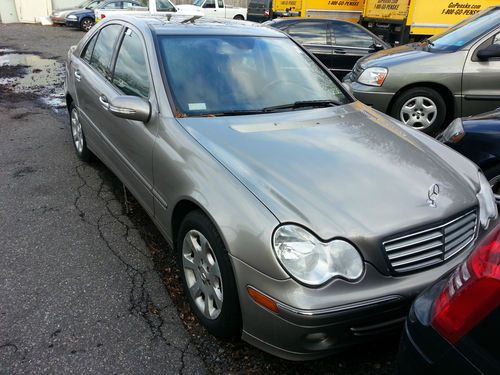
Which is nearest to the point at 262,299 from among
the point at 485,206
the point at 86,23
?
the point at 485,206

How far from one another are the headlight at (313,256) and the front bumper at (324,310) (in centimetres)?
4

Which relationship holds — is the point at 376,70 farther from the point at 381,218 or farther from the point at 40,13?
the point at 40,13

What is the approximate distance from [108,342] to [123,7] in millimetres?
19209

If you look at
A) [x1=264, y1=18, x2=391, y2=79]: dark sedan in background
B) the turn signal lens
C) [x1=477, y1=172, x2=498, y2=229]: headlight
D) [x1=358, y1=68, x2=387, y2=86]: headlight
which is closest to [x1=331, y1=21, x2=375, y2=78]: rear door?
[x1=264, y1=18, x2=391, y2=79]: dark sedan in background

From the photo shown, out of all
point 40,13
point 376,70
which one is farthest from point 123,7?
point 376,70

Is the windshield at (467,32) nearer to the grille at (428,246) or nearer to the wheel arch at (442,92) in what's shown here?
the wheel arch at (442,92)

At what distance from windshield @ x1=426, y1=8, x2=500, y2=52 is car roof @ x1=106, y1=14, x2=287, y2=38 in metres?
3.06

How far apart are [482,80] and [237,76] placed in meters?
3.77

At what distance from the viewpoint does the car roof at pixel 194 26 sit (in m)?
3.23

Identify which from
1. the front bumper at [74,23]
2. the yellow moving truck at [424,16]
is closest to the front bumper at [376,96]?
the yellow moving truck at [424,16]

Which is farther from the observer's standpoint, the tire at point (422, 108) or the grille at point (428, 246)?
the tire at point (422, 108)

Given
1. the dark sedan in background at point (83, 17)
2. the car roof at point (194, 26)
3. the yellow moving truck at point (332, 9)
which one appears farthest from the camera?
the dark sedan in background at point (83, 17)

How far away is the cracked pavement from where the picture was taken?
7.38 feet

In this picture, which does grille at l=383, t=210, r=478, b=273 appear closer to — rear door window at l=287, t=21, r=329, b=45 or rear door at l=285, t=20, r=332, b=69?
rear door at l=285, t=20, r=332, b=69
